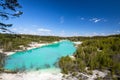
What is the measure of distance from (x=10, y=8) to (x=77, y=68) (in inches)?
350

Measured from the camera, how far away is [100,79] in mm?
12406

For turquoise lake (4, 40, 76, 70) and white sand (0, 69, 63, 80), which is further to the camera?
turquoise lake (4, 40, 76, 70)

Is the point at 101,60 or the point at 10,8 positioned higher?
the point at 10,8

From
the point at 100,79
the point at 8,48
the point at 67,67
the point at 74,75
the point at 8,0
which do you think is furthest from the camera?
the point at 8,48

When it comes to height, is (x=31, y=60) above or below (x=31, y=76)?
below

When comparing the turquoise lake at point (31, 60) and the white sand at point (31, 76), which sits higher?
the white sand at point (31, 76)

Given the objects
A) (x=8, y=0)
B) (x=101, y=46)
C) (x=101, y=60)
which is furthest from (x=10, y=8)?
(x=101, y=46)

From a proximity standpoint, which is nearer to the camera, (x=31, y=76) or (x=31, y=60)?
(x=31, y=76)

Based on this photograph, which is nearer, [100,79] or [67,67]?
[100,79]

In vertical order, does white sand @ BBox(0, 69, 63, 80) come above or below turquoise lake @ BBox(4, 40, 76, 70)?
above

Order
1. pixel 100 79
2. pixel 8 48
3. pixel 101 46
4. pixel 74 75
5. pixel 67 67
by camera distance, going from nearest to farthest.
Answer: pixel 100 79
pixel 74 75
pixel 67 67
pixel 101 46
pixel 8 48

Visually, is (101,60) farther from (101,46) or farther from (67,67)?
(101,46)

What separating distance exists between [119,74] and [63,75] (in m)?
4.96

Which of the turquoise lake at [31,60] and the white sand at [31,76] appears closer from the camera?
Answer: the white sand at [31,76]
